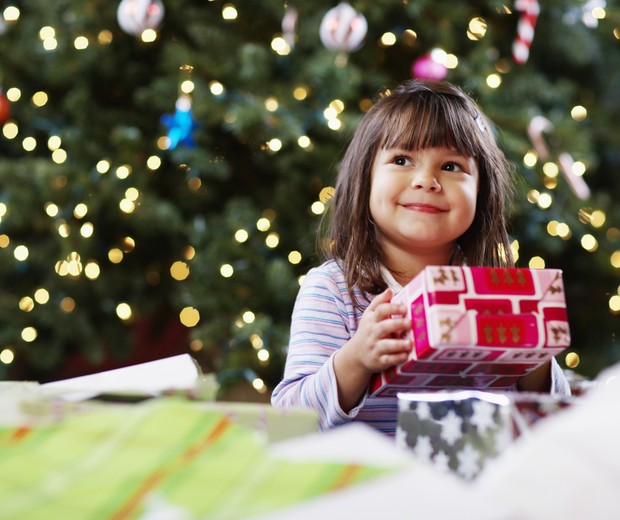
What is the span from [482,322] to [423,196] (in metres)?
0.44

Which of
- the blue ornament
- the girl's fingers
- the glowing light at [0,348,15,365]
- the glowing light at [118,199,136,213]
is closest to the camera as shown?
the girl's fingers

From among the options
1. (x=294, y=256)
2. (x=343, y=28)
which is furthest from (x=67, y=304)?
(x=343, y=28)

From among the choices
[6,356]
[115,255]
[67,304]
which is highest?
[115,255]

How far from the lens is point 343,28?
6.38 ft

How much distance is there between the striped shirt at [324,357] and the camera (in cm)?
86

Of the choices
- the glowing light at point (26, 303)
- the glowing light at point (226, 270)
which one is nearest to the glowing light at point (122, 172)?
the glowing light at point (226, 270)

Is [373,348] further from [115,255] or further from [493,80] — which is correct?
[115,255]

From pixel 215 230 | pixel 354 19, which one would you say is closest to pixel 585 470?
pixel 354 19

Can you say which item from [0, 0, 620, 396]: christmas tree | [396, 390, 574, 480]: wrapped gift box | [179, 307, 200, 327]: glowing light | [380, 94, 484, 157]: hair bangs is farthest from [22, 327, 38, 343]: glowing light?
[396, 390, 574, 480]: wrapped gift box

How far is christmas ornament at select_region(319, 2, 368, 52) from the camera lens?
194cm

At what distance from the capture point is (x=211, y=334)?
2.15 meters

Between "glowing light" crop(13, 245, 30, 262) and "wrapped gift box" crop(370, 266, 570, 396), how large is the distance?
5.82 feet

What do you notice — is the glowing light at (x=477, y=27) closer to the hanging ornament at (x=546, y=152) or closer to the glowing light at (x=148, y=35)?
the hanging ornament at (x=546, y=152)

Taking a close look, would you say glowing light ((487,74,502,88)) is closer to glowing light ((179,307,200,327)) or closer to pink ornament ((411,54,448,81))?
pink ornament ((411,54,448,81))
